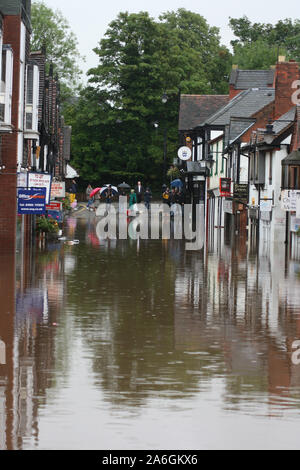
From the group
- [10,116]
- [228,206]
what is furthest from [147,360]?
[228,206]

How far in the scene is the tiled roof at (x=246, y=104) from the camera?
62.5 metres

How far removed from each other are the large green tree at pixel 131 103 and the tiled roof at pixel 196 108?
385 cm

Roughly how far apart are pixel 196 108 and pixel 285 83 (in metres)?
28.1

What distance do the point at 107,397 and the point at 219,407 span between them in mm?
1298

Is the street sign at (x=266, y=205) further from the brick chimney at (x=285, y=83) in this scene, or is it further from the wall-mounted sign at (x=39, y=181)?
the wall-mounted sign at (x=39, y=181)

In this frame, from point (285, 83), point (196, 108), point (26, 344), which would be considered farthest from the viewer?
point (196, 108)

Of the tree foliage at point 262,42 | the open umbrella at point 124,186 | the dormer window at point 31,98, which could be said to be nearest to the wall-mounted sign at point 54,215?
the dormer window at point 31,98

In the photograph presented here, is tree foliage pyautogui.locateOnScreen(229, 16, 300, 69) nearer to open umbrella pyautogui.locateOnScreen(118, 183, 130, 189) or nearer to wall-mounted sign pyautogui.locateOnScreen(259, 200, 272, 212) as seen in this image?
open umbrella pyautogui.locateOnScreen(118, 183, 130, 189)

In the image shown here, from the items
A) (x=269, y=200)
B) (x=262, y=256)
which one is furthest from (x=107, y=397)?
(x=269, y=200)

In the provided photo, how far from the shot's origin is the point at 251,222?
54.2 m

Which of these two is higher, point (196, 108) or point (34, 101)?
point (196, 108)

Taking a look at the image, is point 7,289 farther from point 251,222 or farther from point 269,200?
point 251,222

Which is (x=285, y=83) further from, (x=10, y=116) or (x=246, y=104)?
(x=10, y=116)

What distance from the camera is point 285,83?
54.7 m
